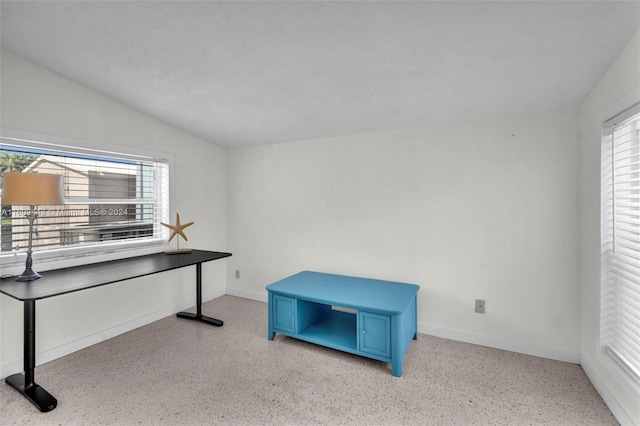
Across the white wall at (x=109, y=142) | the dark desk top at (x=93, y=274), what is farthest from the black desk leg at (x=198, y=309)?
the white wall at (x=109, y=142)

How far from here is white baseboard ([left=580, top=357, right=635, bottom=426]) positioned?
1.60 meters

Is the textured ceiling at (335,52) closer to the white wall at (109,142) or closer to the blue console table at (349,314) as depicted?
the white wall at (109,142)

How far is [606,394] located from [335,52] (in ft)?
8.54

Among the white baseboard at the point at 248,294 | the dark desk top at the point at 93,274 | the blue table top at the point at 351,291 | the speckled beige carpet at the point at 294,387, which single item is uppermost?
the dark desk top at the point at 93,274

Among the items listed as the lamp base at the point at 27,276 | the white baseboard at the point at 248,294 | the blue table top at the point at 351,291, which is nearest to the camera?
the lamp base at the point at 27,276

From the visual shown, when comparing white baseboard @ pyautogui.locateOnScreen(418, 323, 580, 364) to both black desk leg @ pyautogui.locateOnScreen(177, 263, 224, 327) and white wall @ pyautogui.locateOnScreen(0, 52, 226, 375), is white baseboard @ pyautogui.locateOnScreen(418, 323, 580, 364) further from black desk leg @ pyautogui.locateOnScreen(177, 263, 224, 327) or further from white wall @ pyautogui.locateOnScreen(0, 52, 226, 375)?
white wall @ pyautogui.locateOnScreen(0, 52, 226, 375)

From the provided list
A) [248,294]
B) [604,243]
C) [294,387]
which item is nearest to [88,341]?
[248,294]

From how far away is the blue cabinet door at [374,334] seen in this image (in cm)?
217

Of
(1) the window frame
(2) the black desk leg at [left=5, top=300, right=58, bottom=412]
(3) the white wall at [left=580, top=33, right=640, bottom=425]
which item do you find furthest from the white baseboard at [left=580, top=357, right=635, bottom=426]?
(2) the black desk leg at [left=5, top=300, right=58, bottom=412]

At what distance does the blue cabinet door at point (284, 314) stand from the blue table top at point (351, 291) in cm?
8

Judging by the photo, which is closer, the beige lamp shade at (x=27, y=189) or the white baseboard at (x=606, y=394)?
the white baseboard at (x=606, y=394)

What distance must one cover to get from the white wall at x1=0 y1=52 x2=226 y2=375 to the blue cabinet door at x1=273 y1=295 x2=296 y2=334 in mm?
1408

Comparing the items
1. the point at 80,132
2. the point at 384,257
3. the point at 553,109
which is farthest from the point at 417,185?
the point at 80,132

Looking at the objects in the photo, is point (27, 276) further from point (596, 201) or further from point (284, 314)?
point (596, 201)
